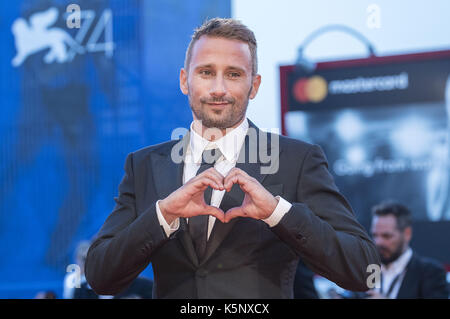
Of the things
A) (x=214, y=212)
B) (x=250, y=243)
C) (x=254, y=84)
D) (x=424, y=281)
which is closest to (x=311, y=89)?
(x=424, y=281)

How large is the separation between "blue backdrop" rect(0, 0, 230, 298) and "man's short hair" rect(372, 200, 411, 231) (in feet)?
6.18

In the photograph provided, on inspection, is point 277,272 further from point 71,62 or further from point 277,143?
Result: point 71,62

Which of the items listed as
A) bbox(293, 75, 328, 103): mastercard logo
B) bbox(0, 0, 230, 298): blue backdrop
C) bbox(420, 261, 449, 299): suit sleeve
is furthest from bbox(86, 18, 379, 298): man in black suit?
bbox(0, 0, 230, 298): blue backdrop

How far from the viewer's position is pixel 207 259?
1.45 meters

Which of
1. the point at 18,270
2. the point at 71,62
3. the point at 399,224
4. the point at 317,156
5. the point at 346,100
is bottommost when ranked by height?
the point at 18,270

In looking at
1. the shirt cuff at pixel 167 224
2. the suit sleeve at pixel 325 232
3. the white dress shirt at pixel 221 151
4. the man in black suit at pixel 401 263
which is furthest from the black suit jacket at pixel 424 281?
the shirt cuff at pixel 167 224

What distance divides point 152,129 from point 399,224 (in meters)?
2.12

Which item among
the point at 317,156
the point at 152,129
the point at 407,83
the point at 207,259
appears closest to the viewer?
the point at 207,259

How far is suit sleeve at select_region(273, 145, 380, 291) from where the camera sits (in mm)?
1376

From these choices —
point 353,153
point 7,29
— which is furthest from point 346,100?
point 7,29

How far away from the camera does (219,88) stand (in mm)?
1511

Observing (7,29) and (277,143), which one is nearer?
(277,143)

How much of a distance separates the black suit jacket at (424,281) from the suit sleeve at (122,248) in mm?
2806

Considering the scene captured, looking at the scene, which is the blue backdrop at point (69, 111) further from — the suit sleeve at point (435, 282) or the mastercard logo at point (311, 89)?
the suit sleeve at point (435, 282)
